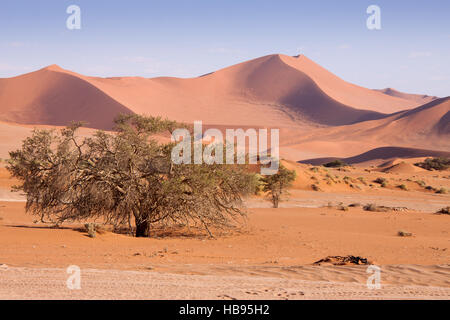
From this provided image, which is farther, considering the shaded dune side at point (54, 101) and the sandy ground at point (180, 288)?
the shaded dune side at point (54, 101)

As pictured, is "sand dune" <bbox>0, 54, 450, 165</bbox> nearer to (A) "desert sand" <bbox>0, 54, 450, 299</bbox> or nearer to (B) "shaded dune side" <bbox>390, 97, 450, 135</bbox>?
(B) "shaded dune side" <bbox>390, 97, 450, 135</bbox>

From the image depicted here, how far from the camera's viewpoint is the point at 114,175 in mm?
12375

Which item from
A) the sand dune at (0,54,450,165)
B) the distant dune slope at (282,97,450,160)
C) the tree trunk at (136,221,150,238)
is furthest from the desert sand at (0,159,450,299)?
the distant dune slope at (282,97,450,160)

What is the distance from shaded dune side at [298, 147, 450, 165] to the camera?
7081 centimetres

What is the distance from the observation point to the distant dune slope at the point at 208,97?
338ft

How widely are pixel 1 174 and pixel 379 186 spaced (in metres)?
29.9

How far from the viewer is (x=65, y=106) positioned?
105062 millimetres

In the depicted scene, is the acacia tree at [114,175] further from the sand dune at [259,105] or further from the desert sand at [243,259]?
the sand dune at [259,105]

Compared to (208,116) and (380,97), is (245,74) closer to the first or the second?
(208,116)

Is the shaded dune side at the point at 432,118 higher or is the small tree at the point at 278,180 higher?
the shaded dune side at the point at 432,118

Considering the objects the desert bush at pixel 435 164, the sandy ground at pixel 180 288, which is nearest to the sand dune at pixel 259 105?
the desert bush at pixel 435 164

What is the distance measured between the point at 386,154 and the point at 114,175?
6902 centimetres

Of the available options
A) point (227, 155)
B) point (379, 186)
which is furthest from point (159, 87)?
point (227, 155)

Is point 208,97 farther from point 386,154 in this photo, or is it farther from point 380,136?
point 386,154
